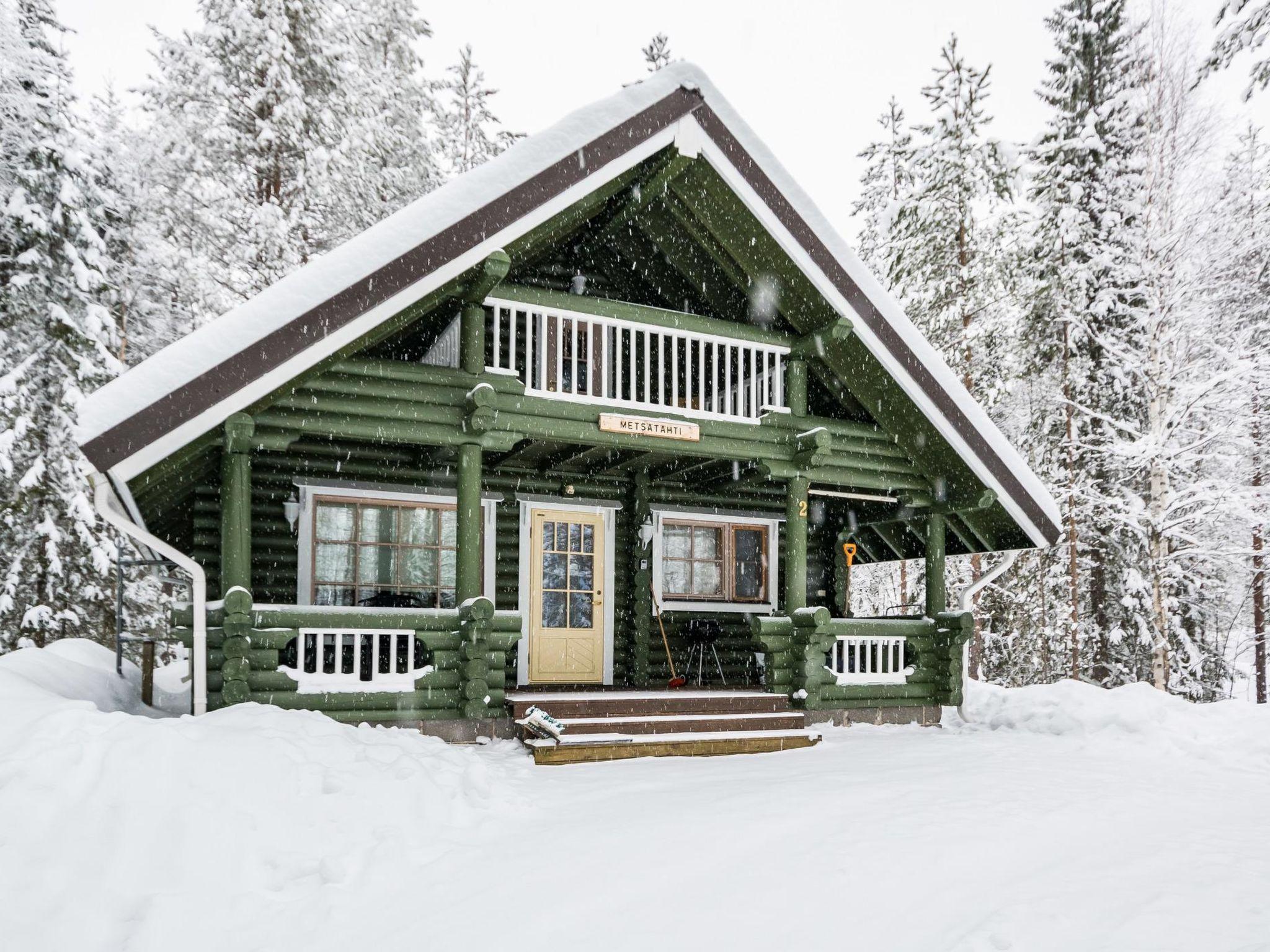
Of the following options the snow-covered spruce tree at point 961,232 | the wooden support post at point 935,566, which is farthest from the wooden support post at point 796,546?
the snow-covered spruce tree at point 961,232

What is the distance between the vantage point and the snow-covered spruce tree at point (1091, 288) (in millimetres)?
15406

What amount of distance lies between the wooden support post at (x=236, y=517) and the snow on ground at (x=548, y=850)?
4.19 ft

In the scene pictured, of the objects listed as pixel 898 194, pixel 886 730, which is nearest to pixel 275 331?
pixel 886 730

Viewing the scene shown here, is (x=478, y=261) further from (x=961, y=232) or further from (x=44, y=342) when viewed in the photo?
(x=961, y=232)

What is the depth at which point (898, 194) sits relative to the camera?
24234 millimetres

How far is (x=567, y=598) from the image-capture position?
1079cm

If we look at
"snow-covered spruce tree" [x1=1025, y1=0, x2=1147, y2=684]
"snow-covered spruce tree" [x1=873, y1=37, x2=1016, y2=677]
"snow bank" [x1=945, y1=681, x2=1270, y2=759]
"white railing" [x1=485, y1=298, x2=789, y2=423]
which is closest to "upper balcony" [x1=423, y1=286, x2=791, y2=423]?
"white railing" [x1=485, y1=298, x2=789, y2=423]

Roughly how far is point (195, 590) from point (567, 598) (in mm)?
4530

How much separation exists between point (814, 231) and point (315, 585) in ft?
20.3

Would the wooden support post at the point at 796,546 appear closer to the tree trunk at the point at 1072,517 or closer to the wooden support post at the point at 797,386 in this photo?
the wooden support post at the point at 797,386

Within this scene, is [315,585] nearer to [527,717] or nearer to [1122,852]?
[527,717]

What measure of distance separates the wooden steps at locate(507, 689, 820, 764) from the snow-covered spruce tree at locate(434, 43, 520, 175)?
17992 mm

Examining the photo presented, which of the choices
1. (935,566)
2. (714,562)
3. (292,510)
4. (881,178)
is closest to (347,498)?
(292,510)

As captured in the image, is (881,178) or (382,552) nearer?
(382,552)
